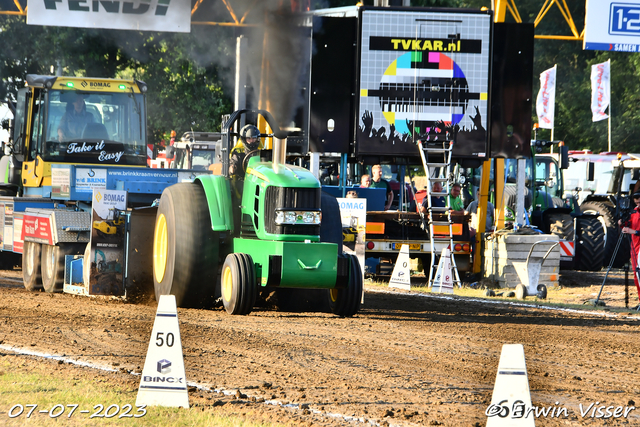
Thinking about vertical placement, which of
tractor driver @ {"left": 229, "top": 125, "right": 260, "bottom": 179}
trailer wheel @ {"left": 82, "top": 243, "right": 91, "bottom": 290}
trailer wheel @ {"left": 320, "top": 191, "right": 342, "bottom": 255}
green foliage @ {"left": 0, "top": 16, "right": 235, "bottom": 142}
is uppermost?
green foliage @ {"left": 0, "top": 16, "right": 235, "bottom": 142}

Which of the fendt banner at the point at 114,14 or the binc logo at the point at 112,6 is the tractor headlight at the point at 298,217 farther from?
the binc logo at the point at 112,6

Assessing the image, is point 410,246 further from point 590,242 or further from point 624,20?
point 624,20

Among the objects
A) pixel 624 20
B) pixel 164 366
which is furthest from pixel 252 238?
pixel 624 20

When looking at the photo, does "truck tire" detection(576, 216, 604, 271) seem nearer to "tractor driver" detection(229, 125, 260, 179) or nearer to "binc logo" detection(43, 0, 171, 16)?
"binc logo" detection(43, 0, 171, 16)

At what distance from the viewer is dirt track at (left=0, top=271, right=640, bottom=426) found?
20.1ft

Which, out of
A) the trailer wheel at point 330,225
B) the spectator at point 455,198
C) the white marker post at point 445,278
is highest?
the spectator at point 455,198

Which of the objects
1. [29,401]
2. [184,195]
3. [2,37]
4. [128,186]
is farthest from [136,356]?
[2,37]

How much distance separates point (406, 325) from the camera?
1030 cm

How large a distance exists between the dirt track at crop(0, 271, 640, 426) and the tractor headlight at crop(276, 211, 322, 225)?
110 cm

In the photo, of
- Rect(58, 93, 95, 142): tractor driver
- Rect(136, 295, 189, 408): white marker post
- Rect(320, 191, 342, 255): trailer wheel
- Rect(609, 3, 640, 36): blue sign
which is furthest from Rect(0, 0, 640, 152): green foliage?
Rect(136, 295, 189, 408): white marker post

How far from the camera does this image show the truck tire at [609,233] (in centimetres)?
2161

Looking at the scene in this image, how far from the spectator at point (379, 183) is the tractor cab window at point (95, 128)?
4.25 m

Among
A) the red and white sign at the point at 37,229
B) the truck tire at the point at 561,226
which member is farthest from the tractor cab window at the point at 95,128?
the truck tire at the point at 561,226

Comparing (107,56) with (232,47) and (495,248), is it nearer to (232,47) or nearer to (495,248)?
(232,47)
